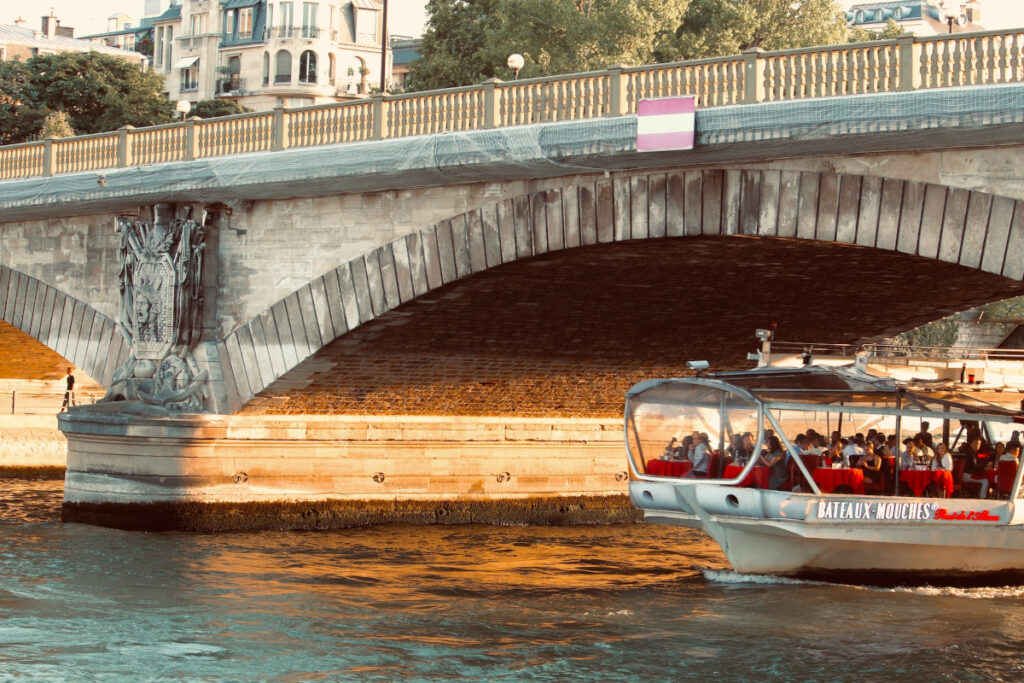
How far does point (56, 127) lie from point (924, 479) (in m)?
40.7

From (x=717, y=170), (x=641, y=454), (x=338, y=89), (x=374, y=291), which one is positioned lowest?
(x=641, y=454)

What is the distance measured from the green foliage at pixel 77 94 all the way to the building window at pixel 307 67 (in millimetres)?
16911

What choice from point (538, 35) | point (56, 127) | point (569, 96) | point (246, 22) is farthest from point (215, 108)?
point (569, 96)

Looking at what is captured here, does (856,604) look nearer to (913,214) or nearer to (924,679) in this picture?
(924,679)

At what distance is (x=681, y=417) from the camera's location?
21734 mm

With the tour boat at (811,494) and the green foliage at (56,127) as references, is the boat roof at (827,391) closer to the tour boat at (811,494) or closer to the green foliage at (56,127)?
the tour boat at (811,494)

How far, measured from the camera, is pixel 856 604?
20781 millimetres

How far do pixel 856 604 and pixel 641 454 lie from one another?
350cm

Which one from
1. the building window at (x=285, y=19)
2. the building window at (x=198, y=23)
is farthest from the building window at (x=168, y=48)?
the building window at (x=285, y=19)

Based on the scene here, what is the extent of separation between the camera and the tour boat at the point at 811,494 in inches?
823

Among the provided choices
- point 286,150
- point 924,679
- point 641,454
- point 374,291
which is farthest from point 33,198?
point 924,679

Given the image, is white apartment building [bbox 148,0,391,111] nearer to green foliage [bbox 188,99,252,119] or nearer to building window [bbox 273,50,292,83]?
building window [bbox 273,50,292,83]

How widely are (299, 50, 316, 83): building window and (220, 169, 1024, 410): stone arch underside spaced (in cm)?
5518

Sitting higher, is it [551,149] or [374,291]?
[551,149]
